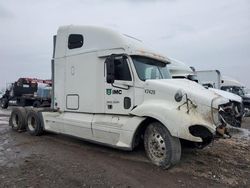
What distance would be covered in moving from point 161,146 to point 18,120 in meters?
6.73

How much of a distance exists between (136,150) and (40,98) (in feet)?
54.1

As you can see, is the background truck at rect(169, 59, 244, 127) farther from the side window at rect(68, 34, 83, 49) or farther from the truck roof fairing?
the side window at rect(68, 34, 83, 49)

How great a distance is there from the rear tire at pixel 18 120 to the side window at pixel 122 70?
5.20 meters

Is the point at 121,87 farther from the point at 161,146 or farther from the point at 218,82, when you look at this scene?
the point at 218,82

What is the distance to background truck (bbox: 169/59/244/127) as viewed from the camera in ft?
21.7

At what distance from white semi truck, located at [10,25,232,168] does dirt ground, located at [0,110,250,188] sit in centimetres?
39

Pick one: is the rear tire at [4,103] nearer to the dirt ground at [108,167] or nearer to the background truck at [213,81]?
the background truck at [213,81]

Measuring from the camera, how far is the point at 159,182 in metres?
5.64

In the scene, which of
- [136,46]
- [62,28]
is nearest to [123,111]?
[136,46]

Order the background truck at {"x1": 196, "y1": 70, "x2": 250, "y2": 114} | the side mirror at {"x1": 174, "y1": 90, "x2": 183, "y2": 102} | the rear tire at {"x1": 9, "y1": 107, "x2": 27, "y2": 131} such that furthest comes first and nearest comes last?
the background truck at {"x1": 196, "y1": 70, "x2": 250, "y2": 114} < the rear tire at {"x1": 9, "y1": 107, "x2": 27, "y2": 131} < the side mirror at {"x1": 174, "y1": 90, "x2": 183, "y2": 102}

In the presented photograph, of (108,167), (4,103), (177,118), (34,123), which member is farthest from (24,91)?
(177,118)

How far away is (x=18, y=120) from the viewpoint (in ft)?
37.3

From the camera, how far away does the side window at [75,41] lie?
346 inches

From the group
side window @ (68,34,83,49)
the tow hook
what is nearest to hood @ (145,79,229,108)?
the tow hook
